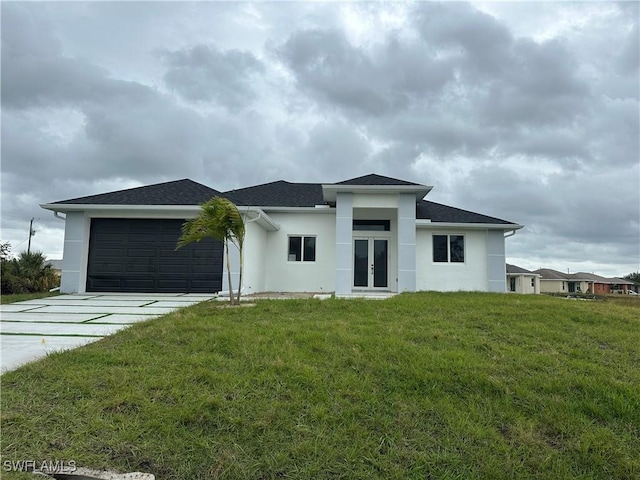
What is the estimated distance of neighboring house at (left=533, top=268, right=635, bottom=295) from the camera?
50.3 meters

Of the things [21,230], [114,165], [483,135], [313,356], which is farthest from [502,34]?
[21,230]

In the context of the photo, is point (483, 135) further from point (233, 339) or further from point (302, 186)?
point (233, 339)

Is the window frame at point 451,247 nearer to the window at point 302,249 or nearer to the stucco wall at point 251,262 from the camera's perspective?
the window at point 302,249

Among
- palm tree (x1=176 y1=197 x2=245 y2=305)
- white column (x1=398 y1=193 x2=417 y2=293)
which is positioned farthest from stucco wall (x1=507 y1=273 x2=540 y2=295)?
palm tree (x1=176 y1=197 x2=245 y2=305)

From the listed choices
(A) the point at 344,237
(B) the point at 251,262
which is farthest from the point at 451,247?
(B) the point at 251,262

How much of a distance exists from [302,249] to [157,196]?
5.80 m

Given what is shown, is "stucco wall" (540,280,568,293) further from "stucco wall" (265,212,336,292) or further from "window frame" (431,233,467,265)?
Answer: "stucco wall" (265,212,336,292)

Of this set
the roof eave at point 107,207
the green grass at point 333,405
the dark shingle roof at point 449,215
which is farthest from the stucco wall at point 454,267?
the roof eave at point 107,207

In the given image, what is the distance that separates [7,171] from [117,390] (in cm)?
1548

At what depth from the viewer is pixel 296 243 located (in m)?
14.9

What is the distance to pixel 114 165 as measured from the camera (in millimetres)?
18234

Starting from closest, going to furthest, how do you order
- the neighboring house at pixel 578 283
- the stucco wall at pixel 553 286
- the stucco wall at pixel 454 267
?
the stucco wall at pixel 454 267 < the stucco wall at pixel 553 286 < the neighboring house at pixel 578 283

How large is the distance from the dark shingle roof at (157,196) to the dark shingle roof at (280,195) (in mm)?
1566

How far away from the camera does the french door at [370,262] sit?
1478 cm
